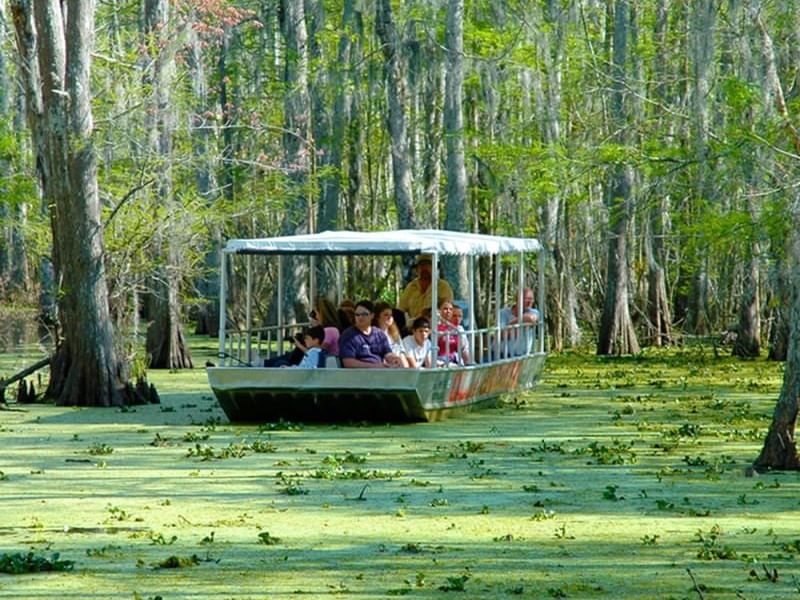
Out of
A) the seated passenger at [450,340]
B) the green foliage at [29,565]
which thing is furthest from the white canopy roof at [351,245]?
the green foliage at [29,565]

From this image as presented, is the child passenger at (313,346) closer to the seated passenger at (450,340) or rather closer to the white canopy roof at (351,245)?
the white canopy roof at (351,245)

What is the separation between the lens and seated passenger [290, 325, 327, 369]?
57.4ft

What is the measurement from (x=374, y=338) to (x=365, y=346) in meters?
0.13

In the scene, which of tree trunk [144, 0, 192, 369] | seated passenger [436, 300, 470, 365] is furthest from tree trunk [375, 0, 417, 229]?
seated passenger [436, 300, 470, 365]

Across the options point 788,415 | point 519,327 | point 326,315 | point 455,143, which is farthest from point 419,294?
point 788,415

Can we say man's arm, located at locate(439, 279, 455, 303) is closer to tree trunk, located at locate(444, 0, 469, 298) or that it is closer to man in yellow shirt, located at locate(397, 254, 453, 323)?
man in yellow shirt, located at locate(397, 254, 453, 323)

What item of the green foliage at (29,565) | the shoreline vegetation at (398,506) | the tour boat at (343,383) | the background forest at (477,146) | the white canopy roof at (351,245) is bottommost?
the shoreline vegetation at (398,506)

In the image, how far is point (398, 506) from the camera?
1153 cm

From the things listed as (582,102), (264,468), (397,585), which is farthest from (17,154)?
(397,585)

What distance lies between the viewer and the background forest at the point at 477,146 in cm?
2234

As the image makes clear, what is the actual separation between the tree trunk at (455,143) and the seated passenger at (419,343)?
944 centimetres

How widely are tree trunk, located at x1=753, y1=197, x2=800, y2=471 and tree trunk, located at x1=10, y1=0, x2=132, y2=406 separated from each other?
916cm

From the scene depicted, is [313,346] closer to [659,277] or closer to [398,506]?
[398,506]

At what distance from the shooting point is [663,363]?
27578mm
